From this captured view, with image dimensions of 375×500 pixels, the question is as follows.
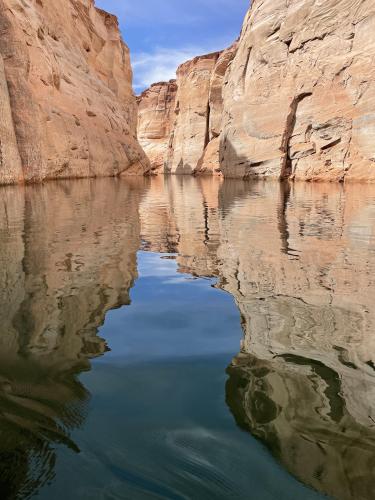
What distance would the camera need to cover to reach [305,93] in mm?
19844

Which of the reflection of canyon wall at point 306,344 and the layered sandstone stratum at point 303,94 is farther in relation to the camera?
the layered sandstone stratum at point 303,94

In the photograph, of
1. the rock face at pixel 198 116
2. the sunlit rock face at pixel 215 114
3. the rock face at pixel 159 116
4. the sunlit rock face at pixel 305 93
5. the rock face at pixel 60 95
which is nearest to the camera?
the rock face at pixel 60 95

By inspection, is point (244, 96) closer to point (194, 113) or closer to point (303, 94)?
point (303, 94)

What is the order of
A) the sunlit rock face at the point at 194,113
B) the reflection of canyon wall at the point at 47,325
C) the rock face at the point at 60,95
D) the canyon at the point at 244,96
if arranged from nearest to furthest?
the reflection of canyon wall at the point at 47,325, the rock face at the point at 60,95, the canyon at the point at 244,96, the sunlit rock face at the point at 194,113

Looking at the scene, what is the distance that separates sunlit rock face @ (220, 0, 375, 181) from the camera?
17.1 meters

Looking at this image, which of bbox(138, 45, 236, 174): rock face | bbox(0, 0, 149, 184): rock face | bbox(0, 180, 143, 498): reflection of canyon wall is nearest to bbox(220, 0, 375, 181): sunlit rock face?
bbox(0, 0, 149, 184): rock face

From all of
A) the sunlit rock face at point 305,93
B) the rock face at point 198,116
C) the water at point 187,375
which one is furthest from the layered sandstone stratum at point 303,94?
the water at point 187,375

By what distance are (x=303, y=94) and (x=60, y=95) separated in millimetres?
11361

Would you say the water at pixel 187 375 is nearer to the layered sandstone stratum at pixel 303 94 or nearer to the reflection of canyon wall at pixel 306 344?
the reflection of canyon wall at pixel 306 344

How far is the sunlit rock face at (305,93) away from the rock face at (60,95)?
779cm

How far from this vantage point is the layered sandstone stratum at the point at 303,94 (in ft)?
56.0

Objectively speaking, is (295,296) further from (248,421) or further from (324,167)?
(324,167)

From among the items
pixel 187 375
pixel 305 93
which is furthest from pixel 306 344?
pixel 305 93

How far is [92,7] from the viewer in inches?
1090
